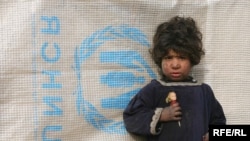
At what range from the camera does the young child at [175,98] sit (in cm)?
115

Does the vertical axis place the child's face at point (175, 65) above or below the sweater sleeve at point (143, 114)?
above

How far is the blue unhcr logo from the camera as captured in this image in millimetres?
1212

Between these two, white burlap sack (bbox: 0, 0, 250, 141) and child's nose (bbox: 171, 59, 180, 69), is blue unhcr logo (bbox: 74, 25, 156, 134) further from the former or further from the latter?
child's nose (bbox: 171, 59, 180, 69)

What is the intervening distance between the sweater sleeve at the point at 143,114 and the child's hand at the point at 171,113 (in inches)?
0.6

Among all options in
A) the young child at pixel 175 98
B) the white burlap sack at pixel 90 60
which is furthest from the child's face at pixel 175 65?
the white burlap sack at pixel 90 60

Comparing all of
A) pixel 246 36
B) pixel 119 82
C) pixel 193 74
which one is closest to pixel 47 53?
pixel 119 82

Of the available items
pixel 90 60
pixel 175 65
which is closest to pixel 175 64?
pixel 175 65

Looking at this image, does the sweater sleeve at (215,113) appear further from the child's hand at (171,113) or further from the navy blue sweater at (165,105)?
the child's hand at (171,113)

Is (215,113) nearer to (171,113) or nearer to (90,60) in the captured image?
(171,113)

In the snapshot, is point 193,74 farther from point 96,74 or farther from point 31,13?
point 31,13

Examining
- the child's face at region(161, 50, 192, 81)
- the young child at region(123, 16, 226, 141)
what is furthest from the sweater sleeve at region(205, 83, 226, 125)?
the child's face at region(161, 50, 192, 81)

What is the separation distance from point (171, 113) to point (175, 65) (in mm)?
142

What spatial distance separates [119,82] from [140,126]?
0.17 metres

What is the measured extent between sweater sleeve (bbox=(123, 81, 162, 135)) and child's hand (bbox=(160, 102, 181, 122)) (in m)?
0.02
